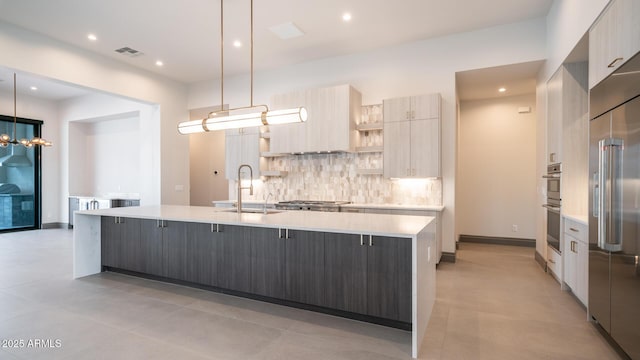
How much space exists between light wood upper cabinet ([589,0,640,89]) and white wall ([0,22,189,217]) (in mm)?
6835

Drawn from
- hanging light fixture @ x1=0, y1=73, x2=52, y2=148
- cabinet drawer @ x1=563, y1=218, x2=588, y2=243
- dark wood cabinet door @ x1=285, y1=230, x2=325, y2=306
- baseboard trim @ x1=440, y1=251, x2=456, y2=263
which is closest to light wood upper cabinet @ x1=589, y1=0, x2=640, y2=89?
cabinet drawer @ x1=563, y1=218, x2=588, y2=243

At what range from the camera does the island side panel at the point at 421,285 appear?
2344 mm

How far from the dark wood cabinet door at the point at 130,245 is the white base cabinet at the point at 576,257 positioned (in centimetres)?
471

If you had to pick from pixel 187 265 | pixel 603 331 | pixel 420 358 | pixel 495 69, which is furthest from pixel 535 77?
pixel 187 265

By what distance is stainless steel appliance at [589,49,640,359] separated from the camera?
2.08 meters

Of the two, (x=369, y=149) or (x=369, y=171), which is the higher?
(x=369, y=149)

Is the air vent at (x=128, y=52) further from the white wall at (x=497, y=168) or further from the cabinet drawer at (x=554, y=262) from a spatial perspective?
the cabinet drawer at (x=554, y=262)

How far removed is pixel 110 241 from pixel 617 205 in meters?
5.21

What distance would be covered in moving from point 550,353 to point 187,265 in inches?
133

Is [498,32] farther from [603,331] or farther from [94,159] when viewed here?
[94,159]

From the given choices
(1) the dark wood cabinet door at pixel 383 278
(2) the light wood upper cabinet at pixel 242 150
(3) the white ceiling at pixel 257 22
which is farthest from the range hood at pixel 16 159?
(1) the dark wood cabinet door at pixel 383 278

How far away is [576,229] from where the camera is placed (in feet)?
11.0

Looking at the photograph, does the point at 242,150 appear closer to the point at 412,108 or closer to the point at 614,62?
the point at 412,108

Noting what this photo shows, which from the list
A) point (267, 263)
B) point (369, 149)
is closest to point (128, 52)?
point (369, 149)
